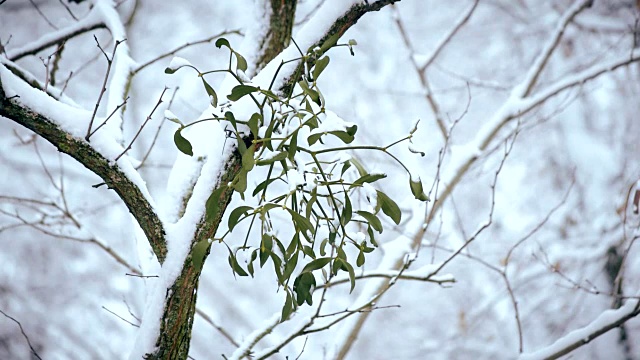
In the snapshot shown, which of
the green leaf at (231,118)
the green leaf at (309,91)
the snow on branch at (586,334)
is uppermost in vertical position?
the green leaf at (309,91)

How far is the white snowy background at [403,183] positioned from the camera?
4316 millimetres

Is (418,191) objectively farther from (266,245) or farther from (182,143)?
(182,143)

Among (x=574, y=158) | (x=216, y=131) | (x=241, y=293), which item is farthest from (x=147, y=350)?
(x=241, y=293)

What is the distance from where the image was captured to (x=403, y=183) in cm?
564

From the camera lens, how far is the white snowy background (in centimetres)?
432

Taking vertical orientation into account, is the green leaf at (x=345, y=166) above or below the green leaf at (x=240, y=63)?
below

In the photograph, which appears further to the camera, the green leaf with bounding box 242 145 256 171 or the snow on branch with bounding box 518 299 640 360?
the snow on branch with bounding box 518 299 640 360

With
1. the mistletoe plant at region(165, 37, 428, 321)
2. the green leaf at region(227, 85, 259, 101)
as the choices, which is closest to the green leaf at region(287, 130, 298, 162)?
the mistletoe plant at region(165, 37, 428, 321)

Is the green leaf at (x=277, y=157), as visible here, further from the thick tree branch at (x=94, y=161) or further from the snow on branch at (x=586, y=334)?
the snow on branch at (x=586, y=334)

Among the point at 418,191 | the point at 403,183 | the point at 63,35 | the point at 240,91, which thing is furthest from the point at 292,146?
the point at 403,183

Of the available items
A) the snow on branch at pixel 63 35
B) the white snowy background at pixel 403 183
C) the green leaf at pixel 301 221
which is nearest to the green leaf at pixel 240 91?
the green leaf at pixel 301 221

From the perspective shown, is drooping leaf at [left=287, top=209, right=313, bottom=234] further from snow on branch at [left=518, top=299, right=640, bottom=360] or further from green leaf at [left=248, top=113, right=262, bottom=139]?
snow on branch at [left=518, top=299, right=640, bottom=360]

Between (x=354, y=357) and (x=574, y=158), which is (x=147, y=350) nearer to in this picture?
(x=574, y=158)

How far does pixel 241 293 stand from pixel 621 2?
170 inches
